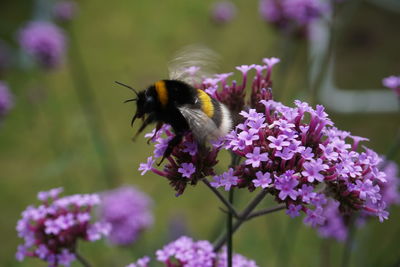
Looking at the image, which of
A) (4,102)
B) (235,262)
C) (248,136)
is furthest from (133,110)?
(248,136)

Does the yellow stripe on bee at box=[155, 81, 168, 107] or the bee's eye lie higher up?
the yellow stripe on bee at box=[155, 81, 168, 107]

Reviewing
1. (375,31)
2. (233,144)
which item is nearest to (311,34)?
(375,31)

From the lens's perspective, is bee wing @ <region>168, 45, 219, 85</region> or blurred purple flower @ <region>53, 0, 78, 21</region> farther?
blurred purple flower @ <region>53, 0, 78, 21</region>

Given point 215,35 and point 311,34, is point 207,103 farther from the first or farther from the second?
point 215,35

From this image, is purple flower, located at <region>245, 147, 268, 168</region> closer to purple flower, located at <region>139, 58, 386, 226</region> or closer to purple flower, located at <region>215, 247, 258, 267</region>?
purple flower, located at <region>139, 58, 386, 226</region>

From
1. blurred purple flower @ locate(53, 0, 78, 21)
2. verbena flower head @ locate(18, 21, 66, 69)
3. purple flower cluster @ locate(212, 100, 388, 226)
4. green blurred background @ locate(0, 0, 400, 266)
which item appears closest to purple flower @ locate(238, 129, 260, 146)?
purple flower cluster @ locate(212, 100, 388, 226)

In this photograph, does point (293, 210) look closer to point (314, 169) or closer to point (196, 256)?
point (314, 169)

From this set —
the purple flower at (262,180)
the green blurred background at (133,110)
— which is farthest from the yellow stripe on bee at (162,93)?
the green blurred background at (133,110)

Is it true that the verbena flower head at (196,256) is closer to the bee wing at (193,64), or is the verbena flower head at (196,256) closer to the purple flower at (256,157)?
the purple flower at (256,157)
